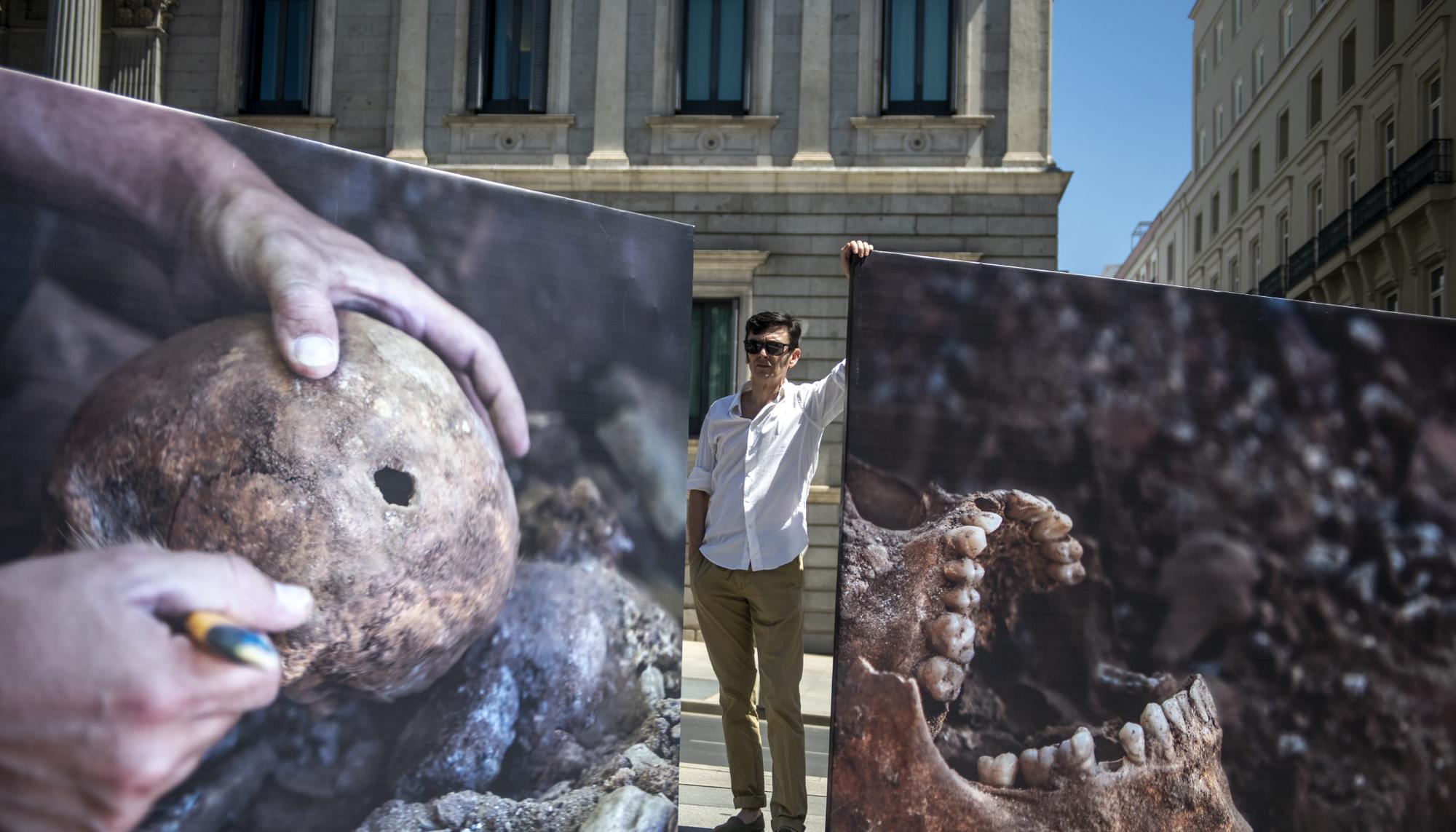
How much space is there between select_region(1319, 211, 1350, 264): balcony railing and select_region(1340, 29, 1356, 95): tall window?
3.01 m

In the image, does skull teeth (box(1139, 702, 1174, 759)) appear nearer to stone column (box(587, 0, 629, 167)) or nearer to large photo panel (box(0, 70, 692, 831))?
large photo panel (box(0, 70, 692, 831))

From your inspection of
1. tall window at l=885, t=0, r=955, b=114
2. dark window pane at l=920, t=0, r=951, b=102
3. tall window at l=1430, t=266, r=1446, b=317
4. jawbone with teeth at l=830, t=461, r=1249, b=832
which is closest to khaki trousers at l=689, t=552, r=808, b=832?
jawbone with teeth at l=830, t=461, r=1249, b=832

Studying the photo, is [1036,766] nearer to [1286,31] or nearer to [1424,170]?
[1424,170]

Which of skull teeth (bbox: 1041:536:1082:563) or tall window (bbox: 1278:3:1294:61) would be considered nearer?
skull teeth (bbox: 1041:536:1082:563)

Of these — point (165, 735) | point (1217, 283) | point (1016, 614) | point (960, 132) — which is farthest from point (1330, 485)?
point (1217, 283)

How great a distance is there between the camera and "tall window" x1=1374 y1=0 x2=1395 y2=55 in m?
27.1

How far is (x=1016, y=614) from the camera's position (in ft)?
14.3

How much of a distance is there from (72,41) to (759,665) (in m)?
14.0

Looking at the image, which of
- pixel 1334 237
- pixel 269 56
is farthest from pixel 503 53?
pixel 1334 237

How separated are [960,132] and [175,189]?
44.7ft

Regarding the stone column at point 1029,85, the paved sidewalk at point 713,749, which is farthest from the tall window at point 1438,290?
the paved sidewalk at point 713,749

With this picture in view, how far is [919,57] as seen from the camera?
16125 mm

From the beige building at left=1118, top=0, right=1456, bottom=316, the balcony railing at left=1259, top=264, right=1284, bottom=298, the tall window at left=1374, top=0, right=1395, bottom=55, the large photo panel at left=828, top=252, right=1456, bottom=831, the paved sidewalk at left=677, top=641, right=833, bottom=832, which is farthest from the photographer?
the balcony railing at left=1259, top=264, right=1284, bottom=298

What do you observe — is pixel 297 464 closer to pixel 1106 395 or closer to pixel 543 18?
pixel 1106 395
